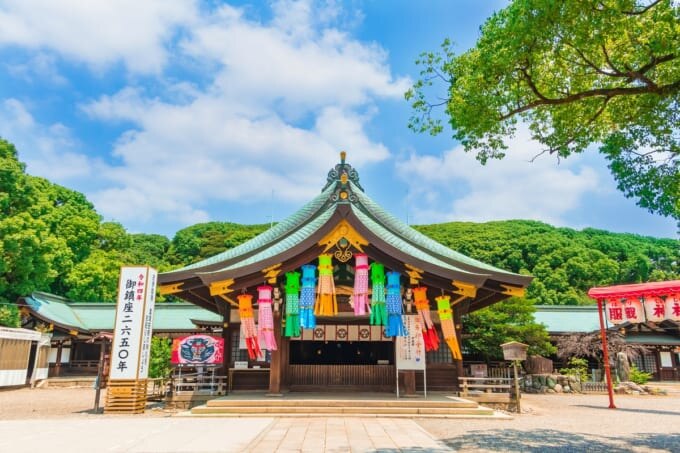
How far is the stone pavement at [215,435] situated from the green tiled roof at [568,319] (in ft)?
72.0

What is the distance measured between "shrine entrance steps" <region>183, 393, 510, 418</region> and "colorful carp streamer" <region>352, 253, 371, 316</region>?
262 cm

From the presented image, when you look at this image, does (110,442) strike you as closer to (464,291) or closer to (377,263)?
(377,263)

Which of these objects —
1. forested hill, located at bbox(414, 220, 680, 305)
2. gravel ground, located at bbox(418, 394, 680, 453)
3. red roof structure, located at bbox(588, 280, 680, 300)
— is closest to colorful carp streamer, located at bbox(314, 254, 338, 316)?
gravel ground, located at bbox(418, 394, 680, 453)

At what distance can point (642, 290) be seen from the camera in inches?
590

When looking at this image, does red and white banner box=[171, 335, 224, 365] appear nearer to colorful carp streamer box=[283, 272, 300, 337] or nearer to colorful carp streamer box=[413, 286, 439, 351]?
colorful carp streamer box=[283, 272, 300, 337]

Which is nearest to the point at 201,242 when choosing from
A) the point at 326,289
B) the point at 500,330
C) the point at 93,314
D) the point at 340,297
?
the point at 93,314

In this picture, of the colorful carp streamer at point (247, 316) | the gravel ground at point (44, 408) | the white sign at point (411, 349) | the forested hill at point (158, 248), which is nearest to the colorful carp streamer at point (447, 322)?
the white sign at point (411, 349)

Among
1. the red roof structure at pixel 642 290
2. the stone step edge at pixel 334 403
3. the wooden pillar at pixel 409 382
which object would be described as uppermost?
the red roof structure at pixel 642 290

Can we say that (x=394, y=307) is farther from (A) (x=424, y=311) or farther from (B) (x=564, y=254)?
(B) (x=564, y=254)

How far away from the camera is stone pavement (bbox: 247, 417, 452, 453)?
808 cm

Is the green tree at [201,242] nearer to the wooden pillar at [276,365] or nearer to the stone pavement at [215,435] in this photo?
the wooden pillar at [276,365]

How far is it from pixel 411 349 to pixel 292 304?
4.04 meters

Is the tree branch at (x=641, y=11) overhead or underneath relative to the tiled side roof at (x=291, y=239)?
overhead

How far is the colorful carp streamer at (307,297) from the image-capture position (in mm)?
13977
